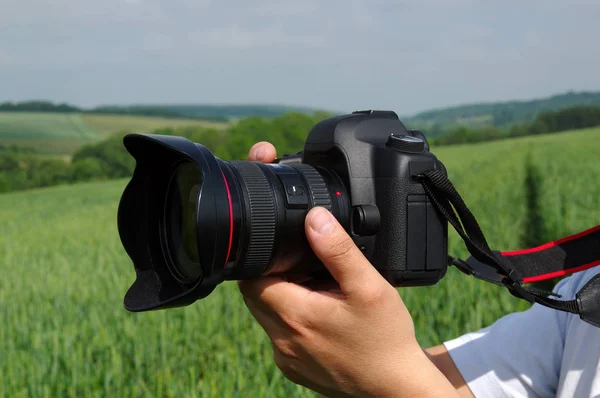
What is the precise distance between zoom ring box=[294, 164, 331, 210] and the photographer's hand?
6.2 inches

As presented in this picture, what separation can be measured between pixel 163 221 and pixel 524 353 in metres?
0.91

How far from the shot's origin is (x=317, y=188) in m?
1.44

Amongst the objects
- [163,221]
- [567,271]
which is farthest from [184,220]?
[567,271]

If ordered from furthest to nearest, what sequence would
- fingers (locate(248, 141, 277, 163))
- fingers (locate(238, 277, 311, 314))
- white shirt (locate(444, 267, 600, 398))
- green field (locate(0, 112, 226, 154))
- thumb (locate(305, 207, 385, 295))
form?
1. green field (locate(0, 112, 226, 154))
2. fingers (locate(248, 141, 277, 163))
3. white shirt (locate(444, 267, 600, 398))
4. fingers (locate(238, 277, 311, 314))
5. thumb (locate(305, 207, 385, 295))

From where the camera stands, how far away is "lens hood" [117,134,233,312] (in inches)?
49.3

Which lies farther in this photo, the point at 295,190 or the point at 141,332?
the point at 141,332

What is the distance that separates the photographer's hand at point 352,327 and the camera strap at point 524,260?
316 mm

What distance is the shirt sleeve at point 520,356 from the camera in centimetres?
156

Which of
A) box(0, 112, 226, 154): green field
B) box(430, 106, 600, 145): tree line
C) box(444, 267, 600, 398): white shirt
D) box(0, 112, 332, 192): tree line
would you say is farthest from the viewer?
box(430, 106, 600, 145): tree line

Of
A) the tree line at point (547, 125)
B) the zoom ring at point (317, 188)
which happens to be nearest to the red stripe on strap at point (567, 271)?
the zoom ring at point (317, 188)

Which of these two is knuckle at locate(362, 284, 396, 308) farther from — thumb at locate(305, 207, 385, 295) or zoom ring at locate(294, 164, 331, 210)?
zoom ring at locate(294, 164, 331, 210)

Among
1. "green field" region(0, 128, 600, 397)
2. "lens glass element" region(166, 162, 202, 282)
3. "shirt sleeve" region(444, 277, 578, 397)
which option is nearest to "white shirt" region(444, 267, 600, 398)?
"shirt sleeve" region(444, 277, 578, 397)

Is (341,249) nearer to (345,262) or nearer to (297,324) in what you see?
(345,262)

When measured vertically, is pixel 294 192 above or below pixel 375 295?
above
